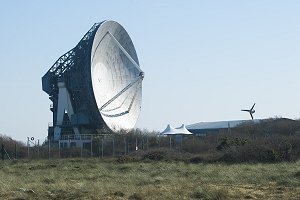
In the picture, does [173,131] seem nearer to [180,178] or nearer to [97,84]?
[97,84]

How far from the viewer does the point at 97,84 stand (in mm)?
84938

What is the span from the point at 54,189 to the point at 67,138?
69.2 m

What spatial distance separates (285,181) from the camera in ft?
74.8

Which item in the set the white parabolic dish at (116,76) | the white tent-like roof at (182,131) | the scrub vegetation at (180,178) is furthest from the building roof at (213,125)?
the scrub vegetation at (180,178)

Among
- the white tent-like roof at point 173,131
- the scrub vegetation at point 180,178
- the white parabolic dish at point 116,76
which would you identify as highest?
the white parabolic dish at point 116,76

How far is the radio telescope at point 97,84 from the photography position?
3265 inches

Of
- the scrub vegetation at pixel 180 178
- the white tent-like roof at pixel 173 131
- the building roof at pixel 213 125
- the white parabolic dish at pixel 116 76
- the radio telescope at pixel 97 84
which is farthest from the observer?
the building roof at pixel 213 125

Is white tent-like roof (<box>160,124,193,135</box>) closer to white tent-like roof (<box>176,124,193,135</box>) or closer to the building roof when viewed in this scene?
white tent-like roof (<box>176,124,193,135</box>)

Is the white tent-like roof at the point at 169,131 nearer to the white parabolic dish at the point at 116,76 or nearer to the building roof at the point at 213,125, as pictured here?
the white parabolic dish at the point at 116,76

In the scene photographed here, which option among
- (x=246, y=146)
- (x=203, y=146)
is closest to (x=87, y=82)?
(x=203, y=146)

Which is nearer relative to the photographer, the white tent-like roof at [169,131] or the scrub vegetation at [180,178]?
the scrub vegetation at [180,178]

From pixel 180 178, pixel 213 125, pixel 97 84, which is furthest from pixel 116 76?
pixel 180 178

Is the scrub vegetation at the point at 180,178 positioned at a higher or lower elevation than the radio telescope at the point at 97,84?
lower

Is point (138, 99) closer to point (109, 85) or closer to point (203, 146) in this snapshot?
point (109, 85)
